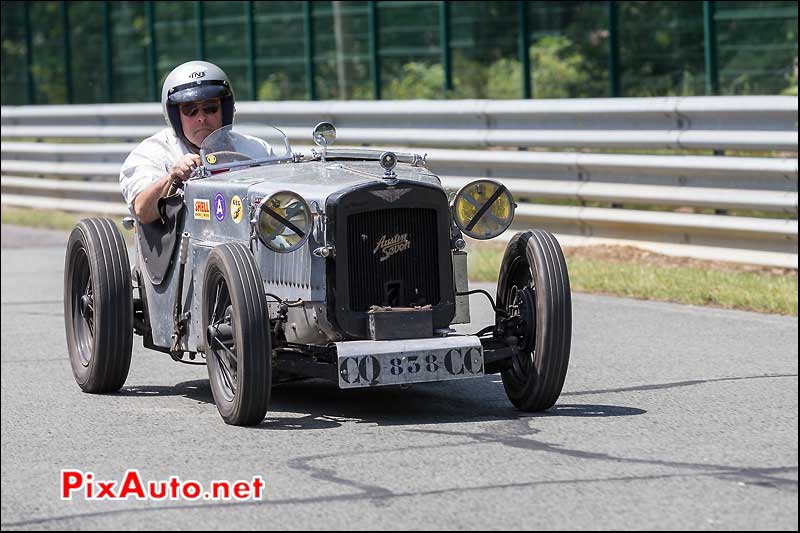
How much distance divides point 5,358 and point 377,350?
3165mm

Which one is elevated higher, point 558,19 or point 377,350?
point 558,19

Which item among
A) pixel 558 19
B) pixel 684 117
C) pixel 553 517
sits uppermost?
pixel 558 19

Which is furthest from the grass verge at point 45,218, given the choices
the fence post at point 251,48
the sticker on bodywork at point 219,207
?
the sticker on bodywork at point 219,207

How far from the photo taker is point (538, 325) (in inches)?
270

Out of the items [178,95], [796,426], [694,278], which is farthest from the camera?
[694,278]

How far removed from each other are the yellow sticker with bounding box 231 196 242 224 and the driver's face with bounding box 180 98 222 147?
3.20 feet

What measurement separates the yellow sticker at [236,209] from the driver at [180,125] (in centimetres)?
73

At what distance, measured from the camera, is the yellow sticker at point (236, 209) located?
718 cm

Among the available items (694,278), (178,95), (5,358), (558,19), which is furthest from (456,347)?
(558,19)

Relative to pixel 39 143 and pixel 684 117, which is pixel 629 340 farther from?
pixel 39 143

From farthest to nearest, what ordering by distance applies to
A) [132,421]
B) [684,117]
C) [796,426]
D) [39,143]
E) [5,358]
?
[39,143], [684,117], [5,358], [132,421], [796,426]

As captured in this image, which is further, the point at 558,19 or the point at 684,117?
the point at 558,19

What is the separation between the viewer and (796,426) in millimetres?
6363

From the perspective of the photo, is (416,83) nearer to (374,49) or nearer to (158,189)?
(374,49)
